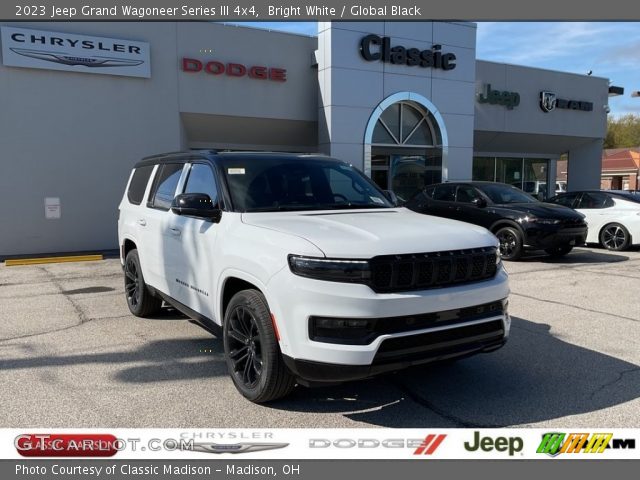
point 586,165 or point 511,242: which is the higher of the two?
point 586,165

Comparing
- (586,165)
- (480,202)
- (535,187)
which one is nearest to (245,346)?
(480,202)

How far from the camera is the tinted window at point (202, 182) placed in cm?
456

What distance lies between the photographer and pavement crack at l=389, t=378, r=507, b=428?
3557 millimetres

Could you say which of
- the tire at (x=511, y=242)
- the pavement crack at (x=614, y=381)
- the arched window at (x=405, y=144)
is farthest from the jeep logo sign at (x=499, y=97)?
the pavement crack at (x=614, y=381)

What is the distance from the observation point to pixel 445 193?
39.3 feet

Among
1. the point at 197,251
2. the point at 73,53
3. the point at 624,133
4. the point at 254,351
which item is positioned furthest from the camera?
the point at 624,133

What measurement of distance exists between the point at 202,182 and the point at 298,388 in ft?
6.74

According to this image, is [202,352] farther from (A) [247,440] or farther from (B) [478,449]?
(B) [478,449]

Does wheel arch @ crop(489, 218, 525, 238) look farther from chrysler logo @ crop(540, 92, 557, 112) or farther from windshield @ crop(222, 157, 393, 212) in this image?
chrysler logo @ crop(540, 92, 557, 112)

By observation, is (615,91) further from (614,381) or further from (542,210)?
(614,381)

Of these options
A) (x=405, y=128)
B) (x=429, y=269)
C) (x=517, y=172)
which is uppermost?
(x=405, y=128)

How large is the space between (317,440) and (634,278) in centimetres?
769

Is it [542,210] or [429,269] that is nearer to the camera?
[429,269]

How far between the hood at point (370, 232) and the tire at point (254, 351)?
1.94ft
